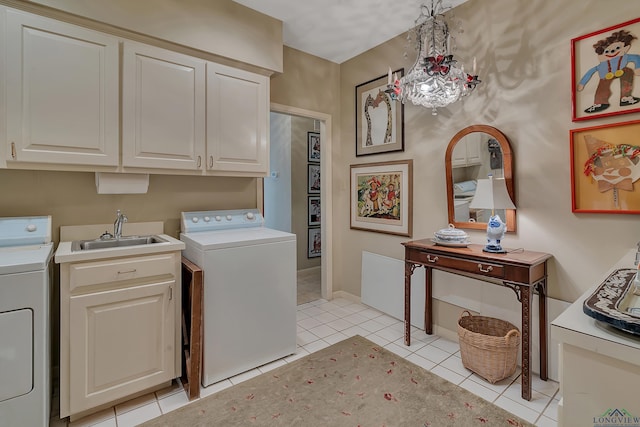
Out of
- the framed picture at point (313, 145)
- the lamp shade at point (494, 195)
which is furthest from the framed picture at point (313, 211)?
the lamp shade at point (494, 195)

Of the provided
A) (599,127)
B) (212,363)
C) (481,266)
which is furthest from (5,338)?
(599,127)

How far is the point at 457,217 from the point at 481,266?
597 millimetres

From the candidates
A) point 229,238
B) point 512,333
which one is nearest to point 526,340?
point 512,333

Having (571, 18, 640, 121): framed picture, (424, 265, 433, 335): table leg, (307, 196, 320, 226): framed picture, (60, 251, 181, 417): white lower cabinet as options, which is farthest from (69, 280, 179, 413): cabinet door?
(307, 196, 320, 226): framed picture

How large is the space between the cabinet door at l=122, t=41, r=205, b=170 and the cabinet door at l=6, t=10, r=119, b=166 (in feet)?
0.27

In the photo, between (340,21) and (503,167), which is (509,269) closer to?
(503,167)

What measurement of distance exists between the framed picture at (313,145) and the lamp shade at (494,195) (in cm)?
303

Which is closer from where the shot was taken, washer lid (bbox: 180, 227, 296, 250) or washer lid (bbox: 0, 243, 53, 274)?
washer lid (bbox: 0, 243, 53, 274)

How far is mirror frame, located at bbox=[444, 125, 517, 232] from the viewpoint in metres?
2.22

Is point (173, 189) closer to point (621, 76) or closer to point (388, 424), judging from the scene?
point (388, 424)

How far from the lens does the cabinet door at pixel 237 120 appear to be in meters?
2.41

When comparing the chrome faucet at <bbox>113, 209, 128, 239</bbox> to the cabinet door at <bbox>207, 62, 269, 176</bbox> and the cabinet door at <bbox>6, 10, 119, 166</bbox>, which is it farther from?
the cabinet door at <bbox>207, 62, 269, 176</bbox>

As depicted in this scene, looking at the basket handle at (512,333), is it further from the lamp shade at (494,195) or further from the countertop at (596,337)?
the countertop at (596,337)

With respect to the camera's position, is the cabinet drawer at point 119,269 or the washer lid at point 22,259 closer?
the washer lid at point 22,259
